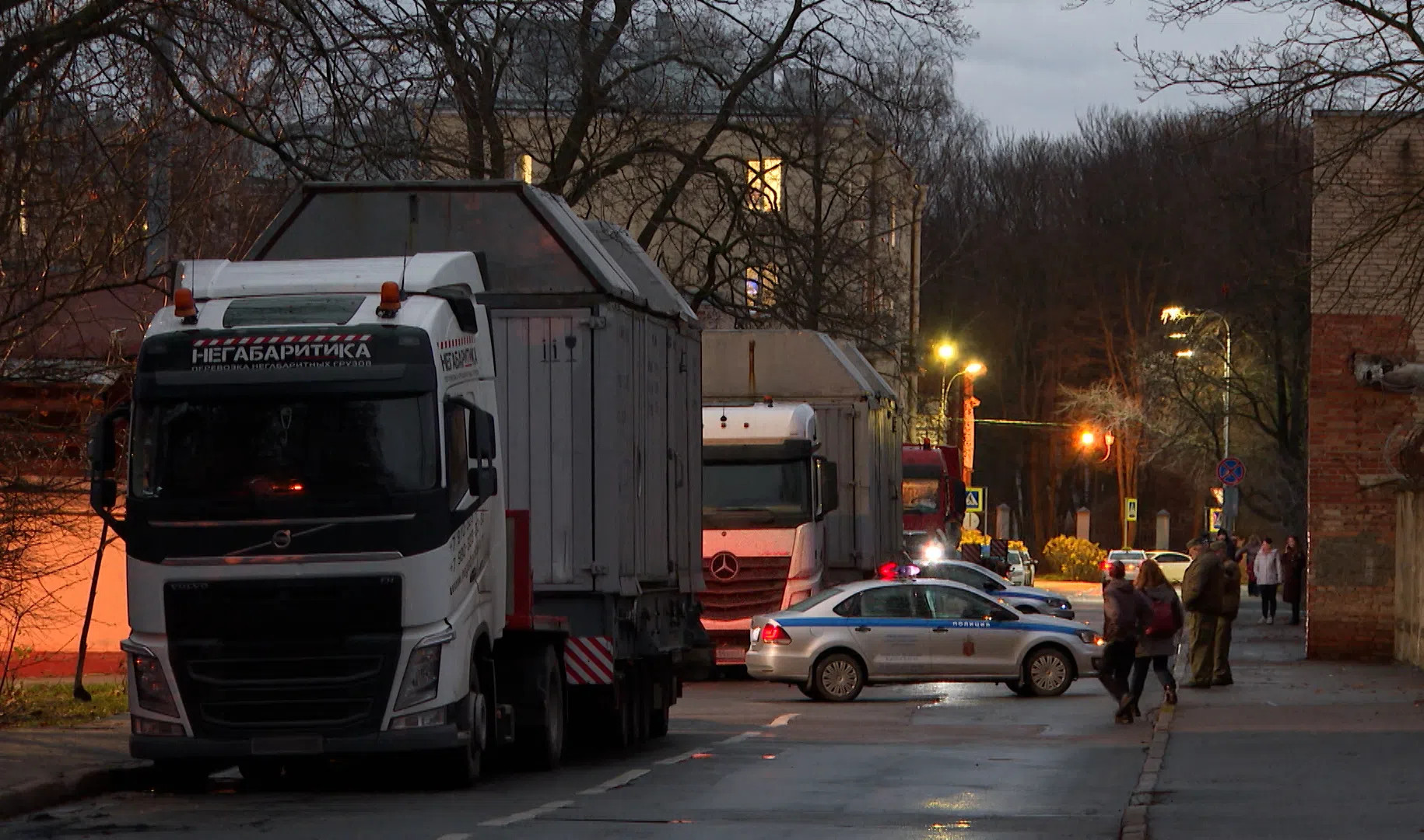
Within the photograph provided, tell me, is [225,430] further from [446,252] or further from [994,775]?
[994,775]

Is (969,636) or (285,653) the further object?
(969,636)

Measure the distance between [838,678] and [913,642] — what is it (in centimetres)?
98

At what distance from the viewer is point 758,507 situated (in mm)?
26156

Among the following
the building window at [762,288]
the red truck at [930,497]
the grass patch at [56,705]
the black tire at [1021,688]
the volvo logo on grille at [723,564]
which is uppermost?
the building window at [762,288]

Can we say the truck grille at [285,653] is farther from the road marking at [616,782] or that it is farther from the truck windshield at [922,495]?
the truck windshield at [922,495]

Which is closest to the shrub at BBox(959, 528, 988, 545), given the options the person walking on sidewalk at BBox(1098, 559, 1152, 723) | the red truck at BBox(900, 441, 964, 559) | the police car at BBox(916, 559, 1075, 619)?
the red truck at BBox(900, 441, 964, 559)

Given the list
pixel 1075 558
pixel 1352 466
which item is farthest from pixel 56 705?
pixel 1075 558

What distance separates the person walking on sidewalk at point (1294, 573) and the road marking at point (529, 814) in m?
31.6

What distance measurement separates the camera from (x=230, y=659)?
12867 millimetres

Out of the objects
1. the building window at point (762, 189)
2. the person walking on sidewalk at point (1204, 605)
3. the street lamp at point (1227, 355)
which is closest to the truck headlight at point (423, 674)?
the person walking on sidewalk at point (1204, 605)

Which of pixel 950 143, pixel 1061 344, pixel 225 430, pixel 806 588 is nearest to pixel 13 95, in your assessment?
pixel 225 430

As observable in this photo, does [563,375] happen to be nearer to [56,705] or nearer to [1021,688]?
[56,705]

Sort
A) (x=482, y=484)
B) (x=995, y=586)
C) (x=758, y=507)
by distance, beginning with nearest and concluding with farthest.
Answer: (x=482, y=484) → (x=758, y=507) → (x=995, y=586)

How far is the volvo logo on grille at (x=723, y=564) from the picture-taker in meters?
26.3
